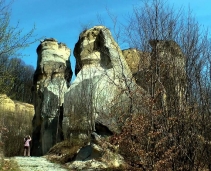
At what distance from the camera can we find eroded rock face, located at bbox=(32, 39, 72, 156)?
74.0 feet

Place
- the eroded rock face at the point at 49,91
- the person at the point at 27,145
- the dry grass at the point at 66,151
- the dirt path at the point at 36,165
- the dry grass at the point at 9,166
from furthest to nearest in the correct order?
the eroded rock face at the point at 49,91
the person at the point at 27,145
the dry grass at the point at 66,151
the dirt path at the point at 36,165
the dry grass at the point at 9,166

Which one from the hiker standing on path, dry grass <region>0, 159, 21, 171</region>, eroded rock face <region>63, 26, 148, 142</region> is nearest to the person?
the hiker standing on path

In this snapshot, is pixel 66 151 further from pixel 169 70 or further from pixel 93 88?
pixel 169 70

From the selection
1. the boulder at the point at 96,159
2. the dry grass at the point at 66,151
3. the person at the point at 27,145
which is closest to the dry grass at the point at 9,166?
the boulder at the point at 96,159

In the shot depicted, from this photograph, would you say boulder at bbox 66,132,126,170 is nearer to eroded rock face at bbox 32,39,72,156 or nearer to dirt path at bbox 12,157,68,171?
dirt path at bbox 12,157,68,171

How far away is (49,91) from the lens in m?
24.1

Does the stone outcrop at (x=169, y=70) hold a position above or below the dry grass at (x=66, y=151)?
above

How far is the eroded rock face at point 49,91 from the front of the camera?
74.0 feet

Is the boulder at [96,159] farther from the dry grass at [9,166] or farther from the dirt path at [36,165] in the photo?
the dry grass at [9,166]

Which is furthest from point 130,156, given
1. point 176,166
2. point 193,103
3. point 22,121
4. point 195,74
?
point 22,121

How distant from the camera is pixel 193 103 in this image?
9.95 metres

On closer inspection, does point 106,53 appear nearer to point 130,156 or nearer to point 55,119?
point 55,119

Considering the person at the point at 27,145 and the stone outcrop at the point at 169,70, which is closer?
the stone outcrop at the point at 169,70

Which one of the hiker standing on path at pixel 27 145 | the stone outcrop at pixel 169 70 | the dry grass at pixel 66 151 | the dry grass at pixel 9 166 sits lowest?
the dry grass at pixel 9 166
